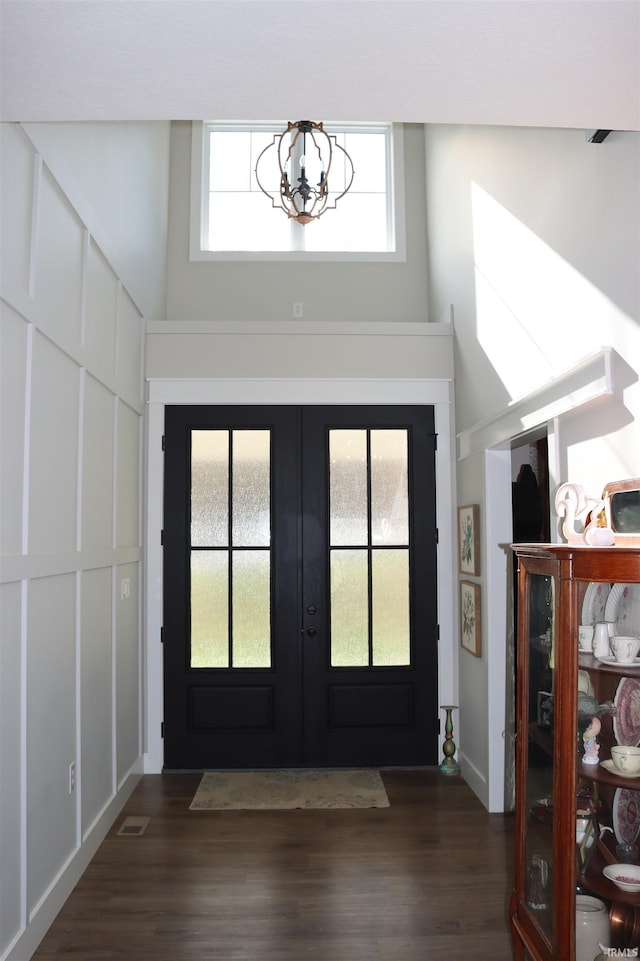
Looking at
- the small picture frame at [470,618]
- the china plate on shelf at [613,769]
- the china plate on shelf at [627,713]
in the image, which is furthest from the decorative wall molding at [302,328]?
the china plate on shelf at [613,769]

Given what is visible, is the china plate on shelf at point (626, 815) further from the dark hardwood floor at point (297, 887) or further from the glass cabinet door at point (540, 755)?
the dark hardwood floor at point (297, 887)

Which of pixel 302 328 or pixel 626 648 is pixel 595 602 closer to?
pixel 626 648

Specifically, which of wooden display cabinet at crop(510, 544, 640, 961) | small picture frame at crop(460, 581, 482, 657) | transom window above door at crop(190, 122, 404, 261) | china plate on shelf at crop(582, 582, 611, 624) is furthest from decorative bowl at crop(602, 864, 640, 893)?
transom window above door at crop(190, 122, 404, 261)

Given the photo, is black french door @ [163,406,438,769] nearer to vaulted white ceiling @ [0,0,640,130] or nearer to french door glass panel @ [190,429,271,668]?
french door glass panel @ [190,429,271,668]

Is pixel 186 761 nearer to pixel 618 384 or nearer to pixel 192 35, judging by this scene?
pixel 618 384

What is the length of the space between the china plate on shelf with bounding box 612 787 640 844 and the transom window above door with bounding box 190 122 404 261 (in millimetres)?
4498

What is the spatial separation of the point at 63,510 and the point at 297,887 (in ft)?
6.55

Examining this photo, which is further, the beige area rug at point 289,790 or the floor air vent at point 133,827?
the beige area rug at point 289,790

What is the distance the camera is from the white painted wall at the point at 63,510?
2770 millimetres

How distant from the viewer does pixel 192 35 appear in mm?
1997

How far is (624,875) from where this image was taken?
7.39 feet

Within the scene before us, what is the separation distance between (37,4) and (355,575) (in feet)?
13.3

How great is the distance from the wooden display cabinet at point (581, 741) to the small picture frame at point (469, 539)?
231 cm

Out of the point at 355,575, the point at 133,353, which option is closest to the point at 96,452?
the point at 133,353
